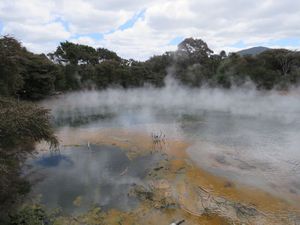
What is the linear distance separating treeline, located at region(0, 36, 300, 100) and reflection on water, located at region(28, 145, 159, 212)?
49.5 feet

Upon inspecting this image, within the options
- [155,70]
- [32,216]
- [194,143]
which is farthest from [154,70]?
[32,216]

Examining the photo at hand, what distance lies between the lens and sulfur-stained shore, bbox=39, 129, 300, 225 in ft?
24.7

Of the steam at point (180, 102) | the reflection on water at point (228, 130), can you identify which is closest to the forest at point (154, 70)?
the steam at point (180, 102)

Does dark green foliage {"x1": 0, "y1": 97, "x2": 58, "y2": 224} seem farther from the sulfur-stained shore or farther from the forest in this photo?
the forest

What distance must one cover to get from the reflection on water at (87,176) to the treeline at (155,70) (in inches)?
594

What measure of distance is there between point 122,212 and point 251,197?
3.48 metres

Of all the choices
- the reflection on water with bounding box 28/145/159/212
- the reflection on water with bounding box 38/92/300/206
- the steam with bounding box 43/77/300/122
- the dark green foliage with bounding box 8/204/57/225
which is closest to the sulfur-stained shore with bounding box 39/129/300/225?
the dark green foliage with bounding box 8/204/57/225

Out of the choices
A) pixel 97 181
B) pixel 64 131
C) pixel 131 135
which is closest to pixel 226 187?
pixel 97 181

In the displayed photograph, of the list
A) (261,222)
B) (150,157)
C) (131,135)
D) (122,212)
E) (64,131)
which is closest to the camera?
(261,222)

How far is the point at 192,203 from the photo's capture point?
27.2ft

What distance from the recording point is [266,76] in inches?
1174

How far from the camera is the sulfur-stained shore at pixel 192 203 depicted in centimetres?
753

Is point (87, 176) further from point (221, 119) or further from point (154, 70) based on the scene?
point (154, 70)

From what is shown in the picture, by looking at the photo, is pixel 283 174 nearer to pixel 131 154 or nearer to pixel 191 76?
pixel 131 154
